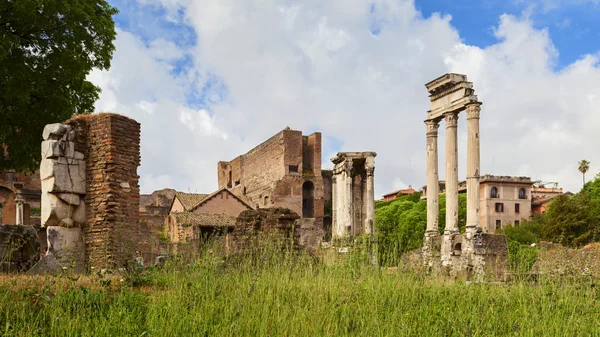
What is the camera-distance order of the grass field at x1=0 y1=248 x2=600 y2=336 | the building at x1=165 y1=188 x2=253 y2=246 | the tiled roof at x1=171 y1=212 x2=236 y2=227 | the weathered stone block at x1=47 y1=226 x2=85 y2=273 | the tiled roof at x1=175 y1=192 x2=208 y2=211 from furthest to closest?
the tiled roof at x1=175 y1=192 x2=208 y2=211 < the building at x1=165 y1=188 x2=253 y2=246 < the tiled roof at x1=171 y1=212 x2=236 y2=227 < the weathered stone block at x1=47 y1=226 x2=85 y2=273 < the grass field at x1=0 y1=248 x2=600 y2=336

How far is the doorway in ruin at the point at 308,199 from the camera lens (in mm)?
53594

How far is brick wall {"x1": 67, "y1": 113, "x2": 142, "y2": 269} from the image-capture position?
1049 cm

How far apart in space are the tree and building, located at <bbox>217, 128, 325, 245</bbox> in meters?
31.9

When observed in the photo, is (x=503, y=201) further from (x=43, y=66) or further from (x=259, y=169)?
(x=43, y=66)

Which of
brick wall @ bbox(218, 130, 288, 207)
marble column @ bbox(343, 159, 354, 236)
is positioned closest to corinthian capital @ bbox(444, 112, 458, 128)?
marble column @ bbox(343, 159, 354, 236)

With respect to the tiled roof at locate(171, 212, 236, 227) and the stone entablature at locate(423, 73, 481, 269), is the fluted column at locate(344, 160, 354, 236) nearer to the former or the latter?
the stone entablature at locate(423, 73, 481, 269)

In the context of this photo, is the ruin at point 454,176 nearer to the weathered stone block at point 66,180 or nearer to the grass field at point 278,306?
the weathered stone block at point 66,180

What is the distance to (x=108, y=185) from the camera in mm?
10438

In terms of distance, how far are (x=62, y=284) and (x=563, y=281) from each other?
6644 mm

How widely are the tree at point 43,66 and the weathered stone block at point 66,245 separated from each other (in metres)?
6.04

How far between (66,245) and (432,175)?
698 inches

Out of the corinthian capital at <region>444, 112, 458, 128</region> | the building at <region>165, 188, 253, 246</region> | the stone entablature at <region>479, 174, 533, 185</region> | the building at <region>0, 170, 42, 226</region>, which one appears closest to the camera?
the corinthian capital at <region>444, 112, 458, 128</region>

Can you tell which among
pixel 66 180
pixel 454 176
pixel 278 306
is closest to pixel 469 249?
pixel 454 176

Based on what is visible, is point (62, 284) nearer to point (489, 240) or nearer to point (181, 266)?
point (181, 266)
